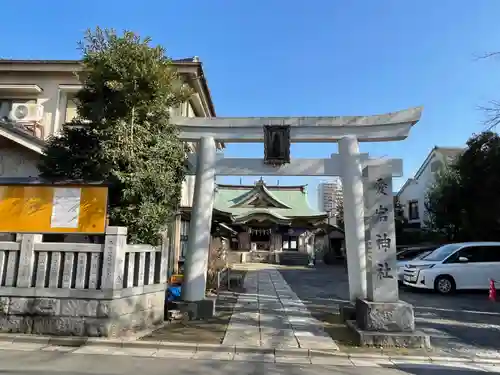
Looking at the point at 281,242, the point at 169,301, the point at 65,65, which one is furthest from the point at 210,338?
the point at 281,242

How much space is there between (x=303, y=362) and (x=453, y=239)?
2084 cm

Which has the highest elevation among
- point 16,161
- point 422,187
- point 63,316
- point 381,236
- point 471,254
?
point 422,187

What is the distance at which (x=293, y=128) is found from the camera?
10.2 metres

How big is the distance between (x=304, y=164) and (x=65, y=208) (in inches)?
235

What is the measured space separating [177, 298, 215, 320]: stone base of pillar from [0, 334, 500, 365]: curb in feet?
6.57

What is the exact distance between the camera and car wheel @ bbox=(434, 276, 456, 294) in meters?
14.4

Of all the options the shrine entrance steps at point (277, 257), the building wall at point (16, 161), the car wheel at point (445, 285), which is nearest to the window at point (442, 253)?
the car wheel at point (445, 285)

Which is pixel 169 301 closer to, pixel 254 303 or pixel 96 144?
pixel 254 303

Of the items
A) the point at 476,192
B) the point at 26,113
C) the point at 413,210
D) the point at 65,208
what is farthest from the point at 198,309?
the point at 413,210

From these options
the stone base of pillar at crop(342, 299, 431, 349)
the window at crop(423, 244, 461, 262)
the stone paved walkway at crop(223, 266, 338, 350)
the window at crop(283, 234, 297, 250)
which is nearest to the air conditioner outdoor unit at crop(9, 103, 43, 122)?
the stone paved walkway at crop(223, 266, 338, 350)

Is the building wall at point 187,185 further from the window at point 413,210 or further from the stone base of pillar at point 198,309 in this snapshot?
the window at point 413,210

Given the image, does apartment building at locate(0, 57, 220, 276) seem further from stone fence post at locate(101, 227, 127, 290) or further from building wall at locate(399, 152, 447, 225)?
building wall at locate(399, 152, 447, 225)

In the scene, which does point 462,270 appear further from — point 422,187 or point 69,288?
point 422,187

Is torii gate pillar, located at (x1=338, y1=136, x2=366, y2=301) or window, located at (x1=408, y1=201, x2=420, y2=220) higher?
window, located at (x1=408, y1=201, x2=420, y2=220)
